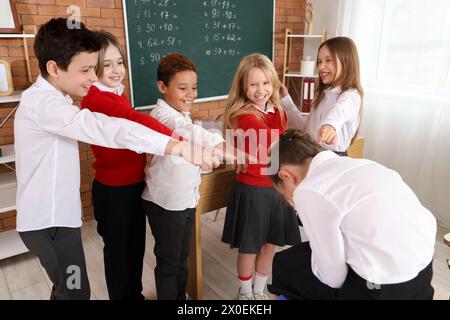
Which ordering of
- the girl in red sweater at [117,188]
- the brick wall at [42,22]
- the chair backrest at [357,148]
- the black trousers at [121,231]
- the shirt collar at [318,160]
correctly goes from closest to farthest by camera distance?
the shirt collar at [318,160] < the girl in red sweater at [117,188] < the black trousers at [121,231] < the brick wall at [42,22] < the chair backrest at [357,148]

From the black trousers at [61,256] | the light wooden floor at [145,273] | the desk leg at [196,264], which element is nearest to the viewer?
the black trousers at [61,256]

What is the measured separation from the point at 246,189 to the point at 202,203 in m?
0.35

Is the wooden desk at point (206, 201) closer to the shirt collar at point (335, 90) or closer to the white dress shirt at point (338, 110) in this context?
the white dress shirt at point (338, 110)

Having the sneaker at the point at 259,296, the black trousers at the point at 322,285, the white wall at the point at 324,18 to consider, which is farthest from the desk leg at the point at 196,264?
the white wall at the point at 324,18

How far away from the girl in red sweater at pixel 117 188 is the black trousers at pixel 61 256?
242mm

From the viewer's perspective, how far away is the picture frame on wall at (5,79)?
2312mm

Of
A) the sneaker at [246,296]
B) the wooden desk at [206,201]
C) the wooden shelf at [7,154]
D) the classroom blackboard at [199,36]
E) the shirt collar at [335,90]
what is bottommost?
the sneaker at [246,296]

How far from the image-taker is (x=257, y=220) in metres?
1.81

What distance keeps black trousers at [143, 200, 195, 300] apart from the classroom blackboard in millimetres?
1713

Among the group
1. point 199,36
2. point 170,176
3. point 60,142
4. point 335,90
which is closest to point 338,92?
point 335,90

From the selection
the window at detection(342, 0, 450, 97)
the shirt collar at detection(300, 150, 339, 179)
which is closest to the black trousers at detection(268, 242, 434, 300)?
the shirt collar at detection(300, 150, 339, 179)

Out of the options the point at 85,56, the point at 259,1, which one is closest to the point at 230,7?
the point at 259,1

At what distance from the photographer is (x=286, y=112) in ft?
6.82

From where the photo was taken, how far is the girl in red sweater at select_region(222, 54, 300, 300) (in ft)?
5.66
